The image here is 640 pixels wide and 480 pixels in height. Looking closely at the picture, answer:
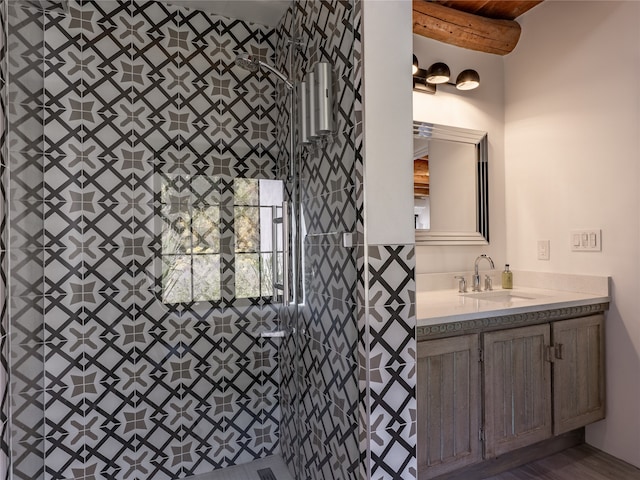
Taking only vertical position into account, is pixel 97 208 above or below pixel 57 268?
above

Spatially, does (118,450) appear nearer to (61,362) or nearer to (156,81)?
(61,362)

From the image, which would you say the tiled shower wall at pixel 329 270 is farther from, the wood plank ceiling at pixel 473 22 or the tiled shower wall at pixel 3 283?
the tiled shower wall at pixel 3 283

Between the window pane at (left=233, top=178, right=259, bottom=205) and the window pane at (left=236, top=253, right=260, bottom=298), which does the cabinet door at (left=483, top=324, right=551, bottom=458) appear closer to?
the window pane at (left=236, top=253, right=260, bottom=298)

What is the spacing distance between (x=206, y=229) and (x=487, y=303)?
1.50m

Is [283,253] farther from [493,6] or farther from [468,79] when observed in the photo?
[493,6]

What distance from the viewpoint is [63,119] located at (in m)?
1.69

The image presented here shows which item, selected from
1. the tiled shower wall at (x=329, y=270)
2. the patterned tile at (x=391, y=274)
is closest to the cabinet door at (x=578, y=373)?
the patterned tile at (x=391, y=274)

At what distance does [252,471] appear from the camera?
1930 mm

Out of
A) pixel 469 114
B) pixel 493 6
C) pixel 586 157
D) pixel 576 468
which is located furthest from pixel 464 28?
pixel 576 468

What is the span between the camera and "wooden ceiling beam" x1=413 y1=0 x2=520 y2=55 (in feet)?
7.53

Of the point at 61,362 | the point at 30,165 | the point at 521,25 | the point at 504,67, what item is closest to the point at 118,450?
the point at 61,362

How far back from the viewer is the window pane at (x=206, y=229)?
1.82 metres

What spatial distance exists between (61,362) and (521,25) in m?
3.36

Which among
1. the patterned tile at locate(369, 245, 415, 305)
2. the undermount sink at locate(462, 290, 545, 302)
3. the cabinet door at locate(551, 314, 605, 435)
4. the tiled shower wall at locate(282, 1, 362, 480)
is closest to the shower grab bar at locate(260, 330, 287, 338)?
the tiled shower wall at locate(282, 1, 362, 480)
